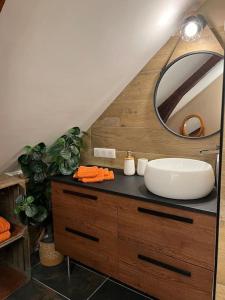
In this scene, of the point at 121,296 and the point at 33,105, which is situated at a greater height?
the point at 33,105

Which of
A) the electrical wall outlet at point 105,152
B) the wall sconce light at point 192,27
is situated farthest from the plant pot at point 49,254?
the wall sconce light at point 192,27

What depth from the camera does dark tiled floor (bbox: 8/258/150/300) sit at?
1.66 meters

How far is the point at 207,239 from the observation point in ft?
3.84

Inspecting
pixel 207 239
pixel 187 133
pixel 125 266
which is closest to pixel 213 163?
pixel 187 133

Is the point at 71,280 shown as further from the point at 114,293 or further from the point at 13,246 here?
the point at 13,246

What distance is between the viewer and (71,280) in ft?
5.93

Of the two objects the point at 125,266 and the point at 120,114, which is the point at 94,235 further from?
the point at 120,114

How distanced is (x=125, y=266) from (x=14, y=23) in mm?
1410

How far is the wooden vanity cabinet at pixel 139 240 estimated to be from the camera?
1.21m

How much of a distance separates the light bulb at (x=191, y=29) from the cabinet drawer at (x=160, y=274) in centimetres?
131

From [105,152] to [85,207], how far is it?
0.57m

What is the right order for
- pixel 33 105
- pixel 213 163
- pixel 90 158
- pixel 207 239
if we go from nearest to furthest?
pixel 207 239, pixel 33 105, pixel 213 163, pixel 90 158

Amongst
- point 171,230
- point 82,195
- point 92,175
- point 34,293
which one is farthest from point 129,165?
→ point 34,293

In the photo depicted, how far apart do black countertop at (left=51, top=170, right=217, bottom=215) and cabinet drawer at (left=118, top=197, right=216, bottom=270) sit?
3cm
